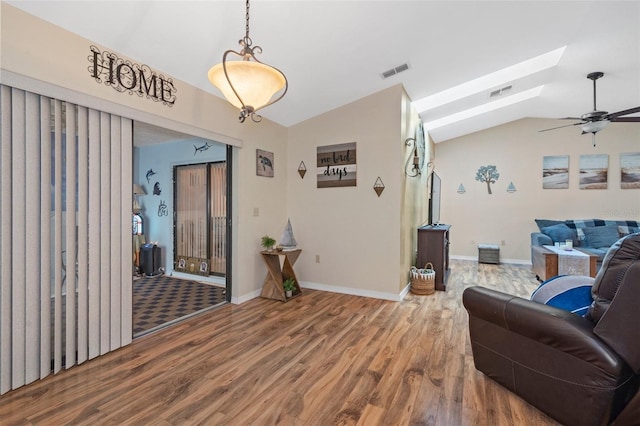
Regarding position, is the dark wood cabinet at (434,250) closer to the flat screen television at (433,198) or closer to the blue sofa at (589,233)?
the flat screen television at (433,198)

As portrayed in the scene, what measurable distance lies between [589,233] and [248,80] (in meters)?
6.81

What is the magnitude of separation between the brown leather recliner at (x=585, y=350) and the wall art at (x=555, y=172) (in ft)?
19.5

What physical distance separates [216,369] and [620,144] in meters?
8.18

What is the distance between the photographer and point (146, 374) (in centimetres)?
219

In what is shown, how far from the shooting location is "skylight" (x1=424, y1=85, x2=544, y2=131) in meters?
5.32

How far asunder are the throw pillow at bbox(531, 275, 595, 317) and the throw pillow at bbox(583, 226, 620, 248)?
4.62 meters

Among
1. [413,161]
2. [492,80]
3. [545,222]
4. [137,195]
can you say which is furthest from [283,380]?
[545,222]

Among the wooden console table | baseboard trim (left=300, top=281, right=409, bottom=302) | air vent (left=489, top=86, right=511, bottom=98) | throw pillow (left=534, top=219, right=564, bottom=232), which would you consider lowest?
baseboard trim (left=300, top=281, right=409, bottom=302)

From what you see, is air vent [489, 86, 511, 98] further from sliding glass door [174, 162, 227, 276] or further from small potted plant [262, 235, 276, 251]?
sliding glass door [174, 162, 227, 276]

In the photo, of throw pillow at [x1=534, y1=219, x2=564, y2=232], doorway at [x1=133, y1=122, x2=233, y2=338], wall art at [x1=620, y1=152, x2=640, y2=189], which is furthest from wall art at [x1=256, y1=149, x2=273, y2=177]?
wall art at [x1=620, y1=152, x2=640, y2=189]

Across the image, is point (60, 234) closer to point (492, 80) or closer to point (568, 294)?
point (568, 294)

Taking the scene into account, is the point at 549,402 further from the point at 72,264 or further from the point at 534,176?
the point at 534,176

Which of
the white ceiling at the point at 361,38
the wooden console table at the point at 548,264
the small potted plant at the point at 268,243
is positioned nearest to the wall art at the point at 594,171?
the white ceiling at the point at 361,38

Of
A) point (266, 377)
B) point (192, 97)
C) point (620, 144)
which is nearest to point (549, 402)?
point (266, 377)
